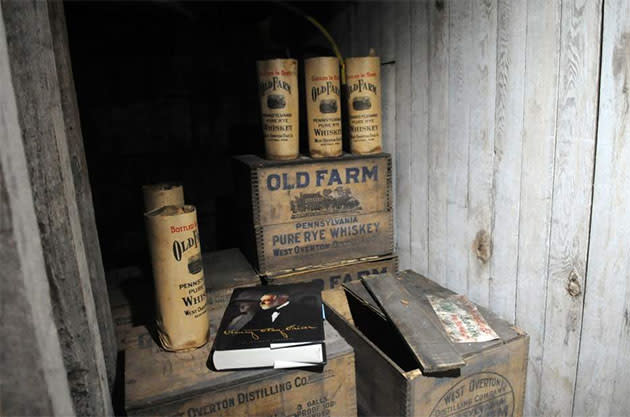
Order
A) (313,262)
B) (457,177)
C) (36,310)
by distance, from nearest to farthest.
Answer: (36,310) < (457,177) < (313,262)

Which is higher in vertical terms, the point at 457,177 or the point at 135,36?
the point at 135,36

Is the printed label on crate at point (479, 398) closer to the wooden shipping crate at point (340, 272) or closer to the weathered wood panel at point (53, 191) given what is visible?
the wooden shipping crate at point (340, 272)

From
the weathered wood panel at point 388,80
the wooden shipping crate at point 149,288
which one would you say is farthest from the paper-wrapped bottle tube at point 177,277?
the weathered wood panel at point 388,80

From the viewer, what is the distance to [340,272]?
1910 mm

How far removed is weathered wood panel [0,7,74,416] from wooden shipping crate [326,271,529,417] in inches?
37.8

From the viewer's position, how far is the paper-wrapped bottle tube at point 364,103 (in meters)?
1.79

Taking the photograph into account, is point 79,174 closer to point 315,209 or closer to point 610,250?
point 315,209

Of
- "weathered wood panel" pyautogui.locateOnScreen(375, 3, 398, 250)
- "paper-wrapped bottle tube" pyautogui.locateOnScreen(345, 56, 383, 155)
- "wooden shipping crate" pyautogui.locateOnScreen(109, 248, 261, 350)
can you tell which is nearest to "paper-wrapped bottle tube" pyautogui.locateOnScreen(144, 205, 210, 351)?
"wooden shipping crate" pyautogui.locateOnScreen(109, 248, 261, 350)

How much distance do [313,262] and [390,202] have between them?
427 millimetres

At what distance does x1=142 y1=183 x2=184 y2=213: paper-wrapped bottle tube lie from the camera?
5.30ft

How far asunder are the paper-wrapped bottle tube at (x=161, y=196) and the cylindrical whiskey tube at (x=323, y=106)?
1.86 feet

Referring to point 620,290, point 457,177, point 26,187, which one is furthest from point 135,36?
point 620,290

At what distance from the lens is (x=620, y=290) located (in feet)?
3.97

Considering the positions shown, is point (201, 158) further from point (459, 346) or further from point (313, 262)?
point (459, 346)
